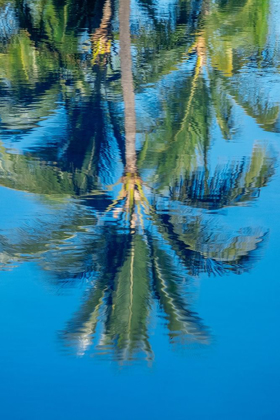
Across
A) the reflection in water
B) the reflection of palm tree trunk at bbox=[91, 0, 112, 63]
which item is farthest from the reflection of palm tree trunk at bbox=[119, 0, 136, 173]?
the reflection of palm tree trunk at bbox=[91, 0, 112, 63]

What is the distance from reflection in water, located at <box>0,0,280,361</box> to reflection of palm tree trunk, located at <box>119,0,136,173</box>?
1 centimetres

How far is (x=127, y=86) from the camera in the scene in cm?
388

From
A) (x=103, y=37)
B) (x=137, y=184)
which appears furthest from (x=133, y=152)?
(x=103, y=37)

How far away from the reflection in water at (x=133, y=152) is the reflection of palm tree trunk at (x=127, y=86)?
1 cm

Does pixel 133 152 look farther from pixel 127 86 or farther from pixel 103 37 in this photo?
pixel 103 37

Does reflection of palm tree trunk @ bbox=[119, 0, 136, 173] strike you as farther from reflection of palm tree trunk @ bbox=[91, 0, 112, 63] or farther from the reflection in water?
reflection of palm tree trunk @ bbox=[91, 0, 112, 63]

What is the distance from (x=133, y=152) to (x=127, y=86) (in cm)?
95

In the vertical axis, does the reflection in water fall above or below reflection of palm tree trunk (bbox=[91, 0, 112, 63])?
below

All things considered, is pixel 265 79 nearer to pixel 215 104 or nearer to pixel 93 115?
pixel 215 104

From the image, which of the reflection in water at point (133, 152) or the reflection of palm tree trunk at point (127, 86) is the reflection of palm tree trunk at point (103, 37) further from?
the reflection of palm tree trunk at point (127, 86)

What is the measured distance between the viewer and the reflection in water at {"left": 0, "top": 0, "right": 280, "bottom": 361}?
86.4 inches

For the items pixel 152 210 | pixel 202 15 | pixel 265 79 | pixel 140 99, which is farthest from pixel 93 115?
pixel 202 15

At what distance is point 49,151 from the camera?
3.13 metres

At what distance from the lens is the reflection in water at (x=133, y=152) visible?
2.19m
